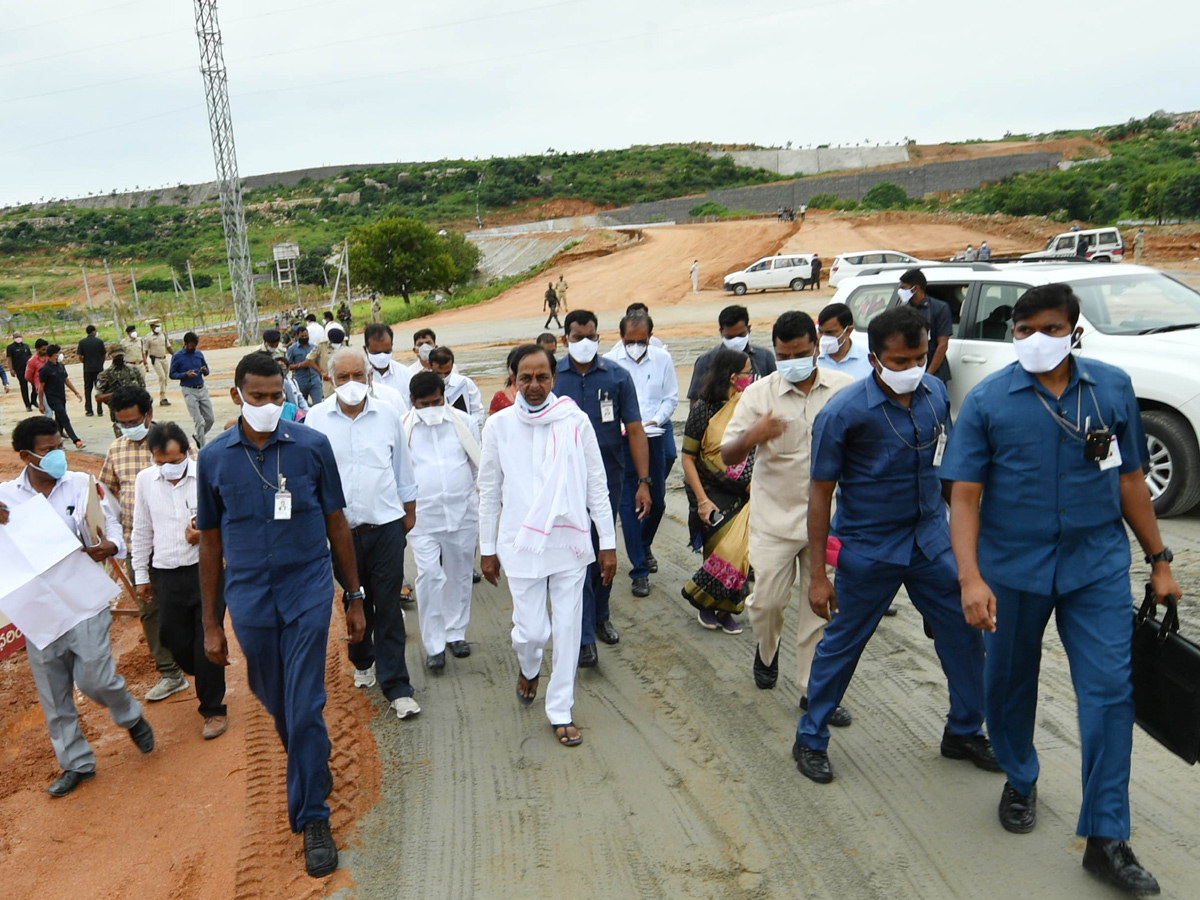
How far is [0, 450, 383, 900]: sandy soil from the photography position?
3783 millimetres

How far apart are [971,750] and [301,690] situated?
3010mm

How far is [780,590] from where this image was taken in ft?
15.3

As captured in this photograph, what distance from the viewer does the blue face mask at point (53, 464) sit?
4641mm

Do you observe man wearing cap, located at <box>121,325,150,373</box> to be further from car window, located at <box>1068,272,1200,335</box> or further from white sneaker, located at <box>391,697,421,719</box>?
car window, located at <box>1068,272,1200,335</box>

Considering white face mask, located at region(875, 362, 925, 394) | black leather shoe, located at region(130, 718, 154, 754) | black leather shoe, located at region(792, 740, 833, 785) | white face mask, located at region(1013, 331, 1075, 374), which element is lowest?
black leather shoe, located at region(130, 718, 154, 754)

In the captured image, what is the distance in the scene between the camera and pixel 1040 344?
10.5 ft

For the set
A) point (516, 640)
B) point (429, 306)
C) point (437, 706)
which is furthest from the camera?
point (429, 306)

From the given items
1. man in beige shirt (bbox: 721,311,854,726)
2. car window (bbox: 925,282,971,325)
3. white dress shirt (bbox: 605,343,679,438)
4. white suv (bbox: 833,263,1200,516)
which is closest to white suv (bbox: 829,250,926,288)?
white suv (bbox: 833,263,1200,516)

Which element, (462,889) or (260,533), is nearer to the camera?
(462,889)

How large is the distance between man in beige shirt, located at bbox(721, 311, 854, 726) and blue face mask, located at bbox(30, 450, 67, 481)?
3.48 meters

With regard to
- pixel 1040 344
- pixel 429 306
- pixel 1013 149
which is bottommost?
pixel 429 306

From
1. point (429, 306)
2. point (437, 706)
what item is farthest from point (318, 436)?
point (429, 306)

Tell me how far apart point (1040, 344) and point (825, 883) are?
2161 millimetres

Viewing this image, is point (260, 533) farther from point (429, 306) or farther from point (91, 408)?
point (429, 306)
